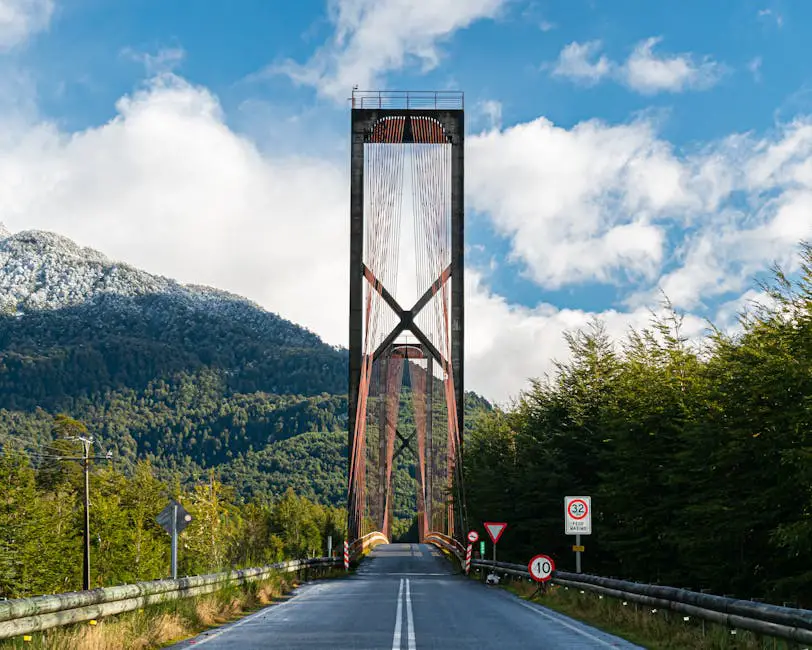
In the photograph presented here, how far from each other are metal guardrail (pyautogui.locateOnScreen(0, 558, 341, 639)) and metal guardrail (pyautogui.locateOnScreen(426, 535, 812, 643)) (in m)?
8.05

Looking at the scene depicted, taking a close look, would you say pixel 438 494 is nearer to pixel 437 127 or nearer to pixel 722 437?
pixel 437 127

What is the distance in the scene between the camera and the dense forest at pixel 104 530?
6556 cm

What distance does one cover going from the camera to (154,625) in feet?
47.4

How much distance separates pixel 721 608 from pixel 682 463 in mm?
10740

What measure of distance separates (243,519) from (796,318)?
458 feet

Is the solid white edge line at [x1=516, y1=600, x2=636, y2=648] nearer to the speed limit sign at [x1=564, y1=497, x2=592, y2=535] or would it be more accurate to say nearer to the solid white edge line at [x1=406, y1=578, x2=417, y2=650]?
the speed limit sign at [x1=564, y1=497, x2=592, y2=535]

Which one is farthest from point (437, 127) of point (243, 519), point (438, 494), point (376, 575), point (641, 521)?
point (243, 519)

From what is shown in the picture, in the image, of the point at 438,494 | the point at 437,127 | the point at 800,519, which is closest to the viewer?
the point at 800,519

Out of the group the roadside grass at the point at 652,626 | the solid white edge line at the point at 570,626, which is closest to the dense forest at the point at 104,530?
the solid white edge line at the point at 570,626

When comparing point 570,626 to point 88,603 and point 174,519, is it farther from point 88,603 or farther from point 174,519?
point 88,603

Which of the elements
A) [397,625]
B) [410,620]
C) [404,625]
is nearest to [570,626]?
[410,620]

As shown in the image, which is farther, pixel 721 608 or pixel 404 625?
pixel 404 625

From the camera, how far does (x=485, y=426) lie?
229 feet

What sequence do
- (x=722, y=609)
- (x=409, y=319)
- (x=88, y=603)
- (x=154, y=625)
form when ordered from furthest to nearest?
(x=409, y=319) < (x=154, y=625) < (x=722, y=609) < (x=88, y=603)
